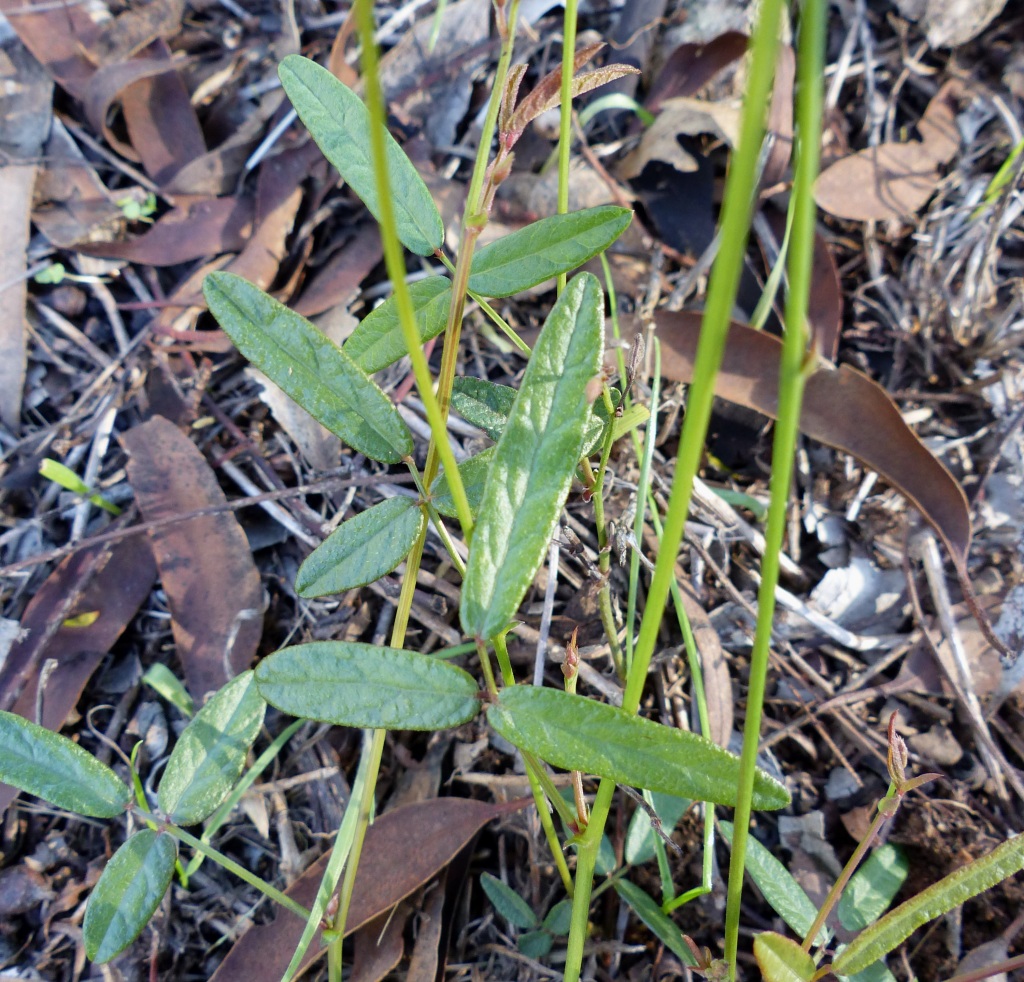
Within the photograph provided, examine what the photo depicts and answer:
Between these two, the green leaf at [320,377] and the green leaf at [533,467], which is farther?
the green leaf at [320,377]

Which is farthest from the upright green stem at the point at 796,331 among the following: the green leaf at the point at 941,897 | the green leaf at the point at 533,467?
the green leaf at the point at 941,897

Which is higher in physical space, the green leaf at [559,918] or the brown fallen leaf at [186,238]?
the brown fallen leaf at [186,238]

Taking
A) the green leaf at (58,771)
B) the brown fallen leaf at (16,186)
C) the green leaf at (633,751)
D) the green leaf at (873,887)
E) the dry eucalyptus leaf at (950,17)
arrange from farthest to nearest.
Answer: the dry eucalyptus leaf at (950,17) → the brown fallen leaf at (16,186) → the green leaf at (873,887) → the green leaf at (58,771) → the green leaf at (633,751)

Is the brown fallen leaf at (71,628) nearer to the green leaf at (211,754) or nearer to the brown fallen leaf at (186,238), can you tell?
the green leaf at (211,754)

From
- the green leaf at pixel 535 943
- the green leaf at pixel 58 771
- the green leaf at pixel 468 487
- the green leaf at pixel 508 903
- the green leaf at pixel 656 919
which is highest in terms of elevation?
the green leaf at pixel 468 487

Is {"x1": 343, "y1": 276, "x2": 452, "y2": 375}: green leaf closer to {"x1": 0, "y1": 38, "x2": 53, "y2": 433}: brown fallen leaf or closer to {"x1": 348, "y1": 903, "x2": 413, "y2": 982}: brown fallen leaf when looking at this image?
{"x1": 348, "y1": 903, "x2": 413, "y2": 982}: brown fallen leaf

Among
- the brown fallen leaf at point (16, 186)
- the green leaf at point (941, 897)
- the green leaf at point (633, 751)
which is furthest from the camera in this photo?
the brown fallen leaf at point (16, 186)
